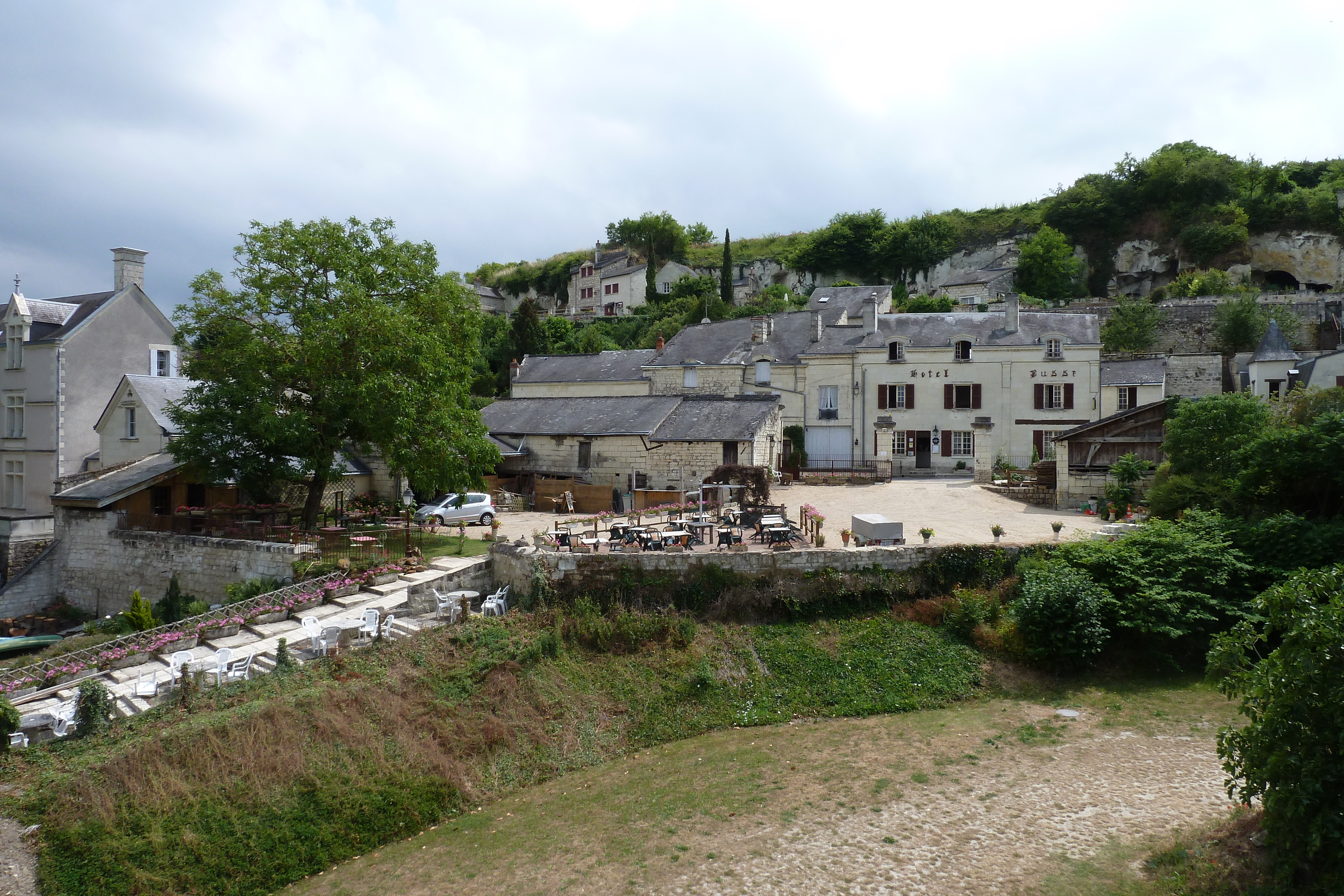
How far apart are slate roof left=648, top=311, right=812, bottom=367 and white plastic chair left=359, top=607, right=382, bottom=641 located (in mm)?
22094

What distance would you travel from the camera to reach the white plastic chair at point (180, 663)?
11703mm

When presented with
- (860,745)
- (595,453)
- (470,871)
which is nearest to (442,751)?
(470,871)

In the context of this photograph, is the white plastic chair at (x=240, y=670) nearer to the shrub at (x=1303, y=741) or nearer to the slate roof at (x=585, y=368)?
the shrub at (x=1303, y=741)

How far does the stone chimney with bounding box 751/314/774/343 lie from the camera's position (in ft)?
111

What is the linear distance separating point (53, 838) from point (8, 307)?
23.8m

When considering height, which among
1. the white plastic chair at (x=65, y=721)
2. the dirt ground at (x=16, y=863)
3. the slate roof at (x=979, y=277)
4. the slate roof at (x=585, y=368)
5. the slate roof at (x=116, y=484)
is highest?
the slate roof at (x=979, y=277)

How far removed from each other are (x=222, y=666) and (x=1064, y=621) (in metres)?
13.8

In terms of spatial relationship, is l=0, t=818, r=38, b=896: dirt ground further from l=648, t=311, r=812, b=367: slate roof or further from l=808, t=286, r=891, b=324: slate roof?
l=808, t=286, r=891, b=324: slate roof

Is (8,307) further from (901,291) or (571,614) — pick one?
(901,291)

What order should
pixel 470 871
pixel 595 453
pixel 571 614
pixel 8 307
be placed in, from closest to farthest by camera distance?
1. pixel 470 871
2. pixel 571 614
3. pixel 8 307
4. pixel 595 453

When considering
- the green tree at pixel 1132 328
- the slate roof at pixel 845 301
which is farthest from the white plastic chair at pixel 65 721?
the green tree at pixel 1132 328

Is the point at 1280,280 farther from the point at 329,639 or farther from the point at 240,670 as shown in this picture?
the point at 240,670

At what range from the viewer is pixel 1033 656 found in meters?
13.0

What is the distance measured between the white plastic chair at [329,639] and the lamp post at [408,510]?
4.10 meters
